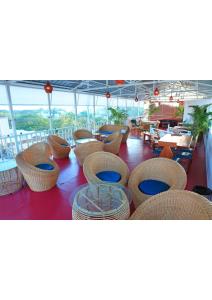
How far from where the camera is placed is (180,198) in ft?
4.88

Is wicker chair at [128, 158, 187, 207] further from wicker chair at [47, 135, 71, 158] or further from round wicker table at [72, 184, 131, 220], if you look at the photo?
wicker chair at [47, 135, 71, 158]

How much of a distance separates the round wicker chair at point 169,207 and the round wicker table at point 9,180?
2526mm

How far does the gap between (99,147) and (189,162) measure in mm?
2394

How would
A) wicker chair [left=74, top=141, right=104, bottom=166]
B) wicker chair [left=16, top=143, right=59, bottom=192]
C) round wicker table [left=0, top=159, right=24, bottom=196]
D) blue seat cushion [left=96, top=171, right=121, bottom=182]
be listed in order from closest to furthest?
1. blue seat cushion [left=96, top=171, right=121, bottom=182]
2. wicker chair [left=16, top=143, right=59, bottom=192]
3. round wicker table [left=0, top=159, right=24, bottom=196]
4. wicker chair [left=74, top=141, right=104, bottom=166]

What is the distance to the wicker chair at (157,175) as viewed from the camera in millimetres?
2201

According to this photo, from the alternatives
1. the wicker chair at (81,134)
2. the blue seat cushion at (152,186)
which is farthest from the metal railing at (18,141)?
the blue seat cushion at (152,186)

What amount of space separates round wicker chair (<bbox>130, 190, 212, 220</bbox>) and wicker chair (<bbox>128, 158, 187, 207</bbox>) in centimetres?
65

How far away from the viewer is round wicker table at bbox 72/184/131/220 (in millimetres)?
1554

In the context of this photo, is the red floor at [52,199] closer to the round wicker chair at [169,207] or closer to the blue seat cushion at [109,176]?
the blue seat cushion at [109,176]

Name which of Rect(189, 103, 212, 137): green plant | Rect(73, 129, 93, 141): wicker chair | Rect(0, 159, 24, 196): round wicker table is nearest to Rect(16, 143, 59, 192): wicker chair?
Rect(0, 159, 24, 196): round wicker table

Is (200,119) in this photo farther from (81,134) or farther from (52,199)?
(52,199)

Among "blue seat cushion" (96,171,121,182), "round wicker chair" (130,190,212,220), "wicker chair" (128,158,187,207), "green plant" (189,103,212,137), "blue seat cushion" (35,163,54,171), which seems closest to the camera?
"round wicker chair" (130,190,212,220)
